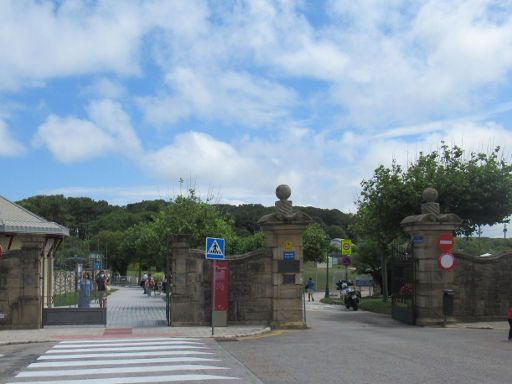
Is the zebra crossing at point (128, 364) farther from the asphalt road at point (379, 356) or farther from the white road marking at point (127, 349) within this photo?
the asphalt road at point (379, 356)

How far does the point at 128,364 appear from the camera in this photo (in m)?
11.7

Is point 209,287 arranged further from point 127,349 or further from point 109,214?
point 109,214

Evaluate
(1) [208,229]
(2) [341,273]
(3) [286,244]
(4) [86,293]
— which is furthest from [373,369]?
(2) [341,273]

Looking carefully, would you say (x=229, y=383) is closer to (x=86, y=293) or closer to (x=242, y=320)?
(x=242, y=320)

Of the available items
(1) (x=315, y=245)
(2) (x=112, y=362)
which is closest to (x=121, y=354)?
(2) (x=112, y=362)

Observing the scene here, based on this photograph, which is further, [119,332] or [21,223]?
[21,223]

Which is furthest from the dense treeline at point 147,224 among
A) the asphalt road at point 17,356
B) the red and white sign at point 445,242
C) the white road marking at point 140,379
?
the white road marking at point 140,379

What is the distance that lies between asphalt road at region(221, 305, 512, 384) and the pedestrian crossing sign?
259 cm

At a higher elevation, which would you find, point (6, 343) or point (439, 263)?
point (439, 263)

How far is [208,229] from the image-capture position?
32781 millimetres

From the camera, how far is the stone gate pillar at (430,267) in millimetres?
20016

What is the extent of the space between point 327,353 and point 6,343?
7753 mm

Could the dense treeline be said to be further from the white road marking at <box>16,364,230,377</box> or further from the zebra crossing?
the white road marking at <box>16,364,230,377</box>

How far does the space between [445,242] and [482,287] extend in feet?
7.64
